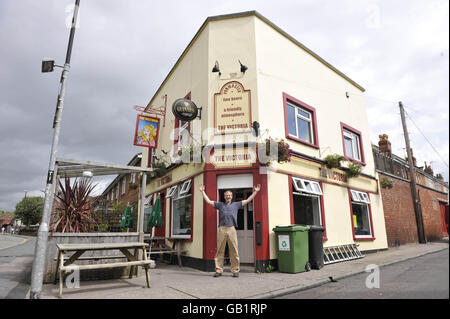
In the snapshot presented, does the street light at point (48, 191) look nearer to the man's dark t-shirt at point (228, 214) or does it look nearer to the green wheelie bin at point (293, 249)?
the man's dark t-shirt at point (228, 214)

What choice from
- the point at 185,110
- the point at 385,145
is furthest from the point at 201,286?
the point at 385,145

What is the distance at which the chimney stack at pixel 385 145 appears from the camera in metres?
16.1

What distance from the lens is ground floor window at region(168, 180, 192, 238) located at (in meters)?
9.49

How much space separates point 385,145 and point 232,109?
11.4 meters

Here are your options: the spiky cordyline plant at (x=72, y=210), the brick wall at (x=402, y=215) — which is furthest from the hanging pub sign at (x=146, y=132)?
the brick wall at (x=402, y=215)

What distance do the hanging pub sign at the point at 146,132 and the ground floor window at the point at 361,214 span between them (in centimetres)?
866

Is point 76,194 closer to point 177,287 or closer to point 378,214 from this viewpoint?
point 177,287

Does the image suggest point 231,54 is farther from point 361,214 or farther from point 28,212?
point 28,212

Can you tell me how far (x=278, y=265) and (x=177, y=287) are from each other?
10.7 feet

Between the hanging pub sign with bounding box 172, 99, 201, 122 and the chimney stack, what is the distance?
12.0 meters

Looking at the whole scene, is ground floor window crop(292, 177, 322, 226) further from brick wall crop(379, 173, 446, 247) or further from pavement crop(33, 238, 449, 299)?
brick wall crop(379, 173, 446, 247)
